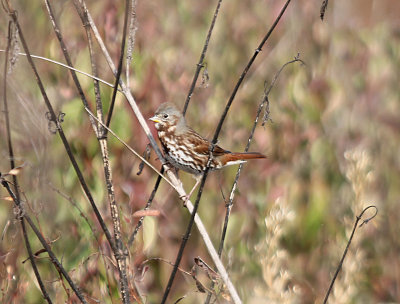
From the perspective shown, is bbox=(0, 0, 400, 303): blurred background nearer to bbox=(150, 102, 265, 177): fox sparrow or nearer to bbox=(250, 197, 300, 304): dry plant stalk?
bbox=(250, 197, 300, 304): dry plant stalk

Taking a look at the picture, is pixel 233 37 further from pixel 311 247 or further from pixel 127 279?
pixel 127 279

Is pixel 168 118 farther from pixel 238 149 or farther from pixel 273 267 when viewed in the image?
pixel 273 267

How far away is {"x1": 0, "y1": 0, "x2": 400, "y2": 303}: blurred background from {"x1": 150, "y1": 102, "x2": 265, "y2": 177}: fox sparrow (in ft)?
0.41

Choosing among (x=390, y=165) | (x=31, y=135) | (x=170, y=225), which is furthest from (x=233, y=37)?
(x=31, y=135)

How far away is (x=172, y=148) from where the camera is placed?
2910 mm

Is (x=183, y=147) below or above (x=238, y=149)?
above

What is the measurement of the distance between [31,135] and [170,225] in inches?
42.8

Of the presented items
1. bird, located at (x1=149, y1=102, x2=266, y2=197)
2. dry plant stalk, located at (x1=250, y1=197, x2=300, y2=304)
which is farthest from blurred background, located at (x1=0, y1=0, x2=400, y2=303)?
bird, located at (x1=149, y1=102, x2=266, y2=197)

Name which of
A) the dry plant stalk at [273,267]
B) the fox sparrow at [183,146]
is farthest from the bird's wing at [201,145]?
the dry plant stalk at [273,267]

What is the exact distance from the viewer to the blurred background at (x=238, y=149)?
2.44 metres

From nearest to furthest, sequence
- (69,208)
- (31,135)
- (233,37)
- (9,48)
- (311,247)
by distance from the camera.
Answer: (9,48), (31,135), (69,208), (311,247), (233,37)

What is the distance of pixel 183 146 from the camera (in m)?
2.91

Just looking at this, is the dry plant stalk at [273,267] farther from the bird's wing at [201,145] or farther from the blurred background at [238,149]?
the bird's wing at [201,145]

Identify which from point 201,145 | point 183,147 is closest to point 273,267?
point 183,147
